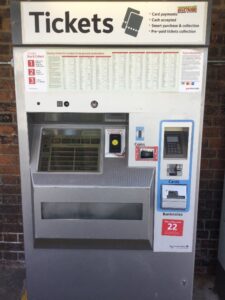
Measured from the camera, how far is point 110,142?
2.14 m

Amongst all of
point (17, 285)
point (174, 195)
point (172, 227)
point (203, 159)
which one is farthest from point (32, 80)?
point (17, 285)

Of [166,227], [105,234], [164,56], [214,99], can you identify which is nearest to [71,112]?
[164,56]

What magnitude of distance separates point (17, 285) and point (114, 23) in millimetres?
2358

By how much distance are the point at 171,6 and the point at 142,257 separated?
→ 152 cm

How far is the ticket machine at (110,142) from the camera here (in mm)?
1927

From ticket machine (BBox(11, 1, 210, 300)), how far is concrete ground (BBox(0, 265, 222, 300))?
0.72m

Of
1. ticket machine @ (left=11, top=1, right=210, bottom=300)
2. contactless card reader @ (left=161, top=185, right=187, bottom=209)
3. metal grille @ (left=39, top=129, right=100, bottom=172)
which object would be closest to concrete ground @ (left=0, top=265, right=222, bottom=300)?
ticket machine @ (left=11, top=1, right=210, bottom=300)

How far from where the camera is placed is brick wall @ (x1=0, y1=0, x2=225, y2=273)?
8.91 ft

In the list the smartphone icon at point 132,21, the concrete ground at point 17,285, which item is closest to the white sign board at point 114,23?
the smartphone icon at point 132,21

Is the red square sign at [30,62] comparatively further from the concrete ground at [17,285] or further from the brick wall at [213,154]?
the concrete ground at [17,285]

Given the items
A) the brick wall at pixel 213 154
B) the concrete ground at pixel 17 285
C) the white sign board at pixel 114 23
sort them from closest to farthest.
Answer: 1. the white sign board at pixel 114 23
2. the brick wall at pixel 213 154
3. the concrete ground at pixel 17 285

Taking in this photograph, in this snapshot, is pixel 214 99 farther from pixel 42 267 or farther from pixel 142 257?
pixel 42 267

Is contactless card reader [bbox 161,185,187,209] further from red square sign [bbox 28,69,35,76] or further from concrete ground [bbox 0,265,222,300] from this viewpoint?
concrete ground [bbox 0,265,222,300]

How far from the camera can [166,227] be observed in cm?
219
